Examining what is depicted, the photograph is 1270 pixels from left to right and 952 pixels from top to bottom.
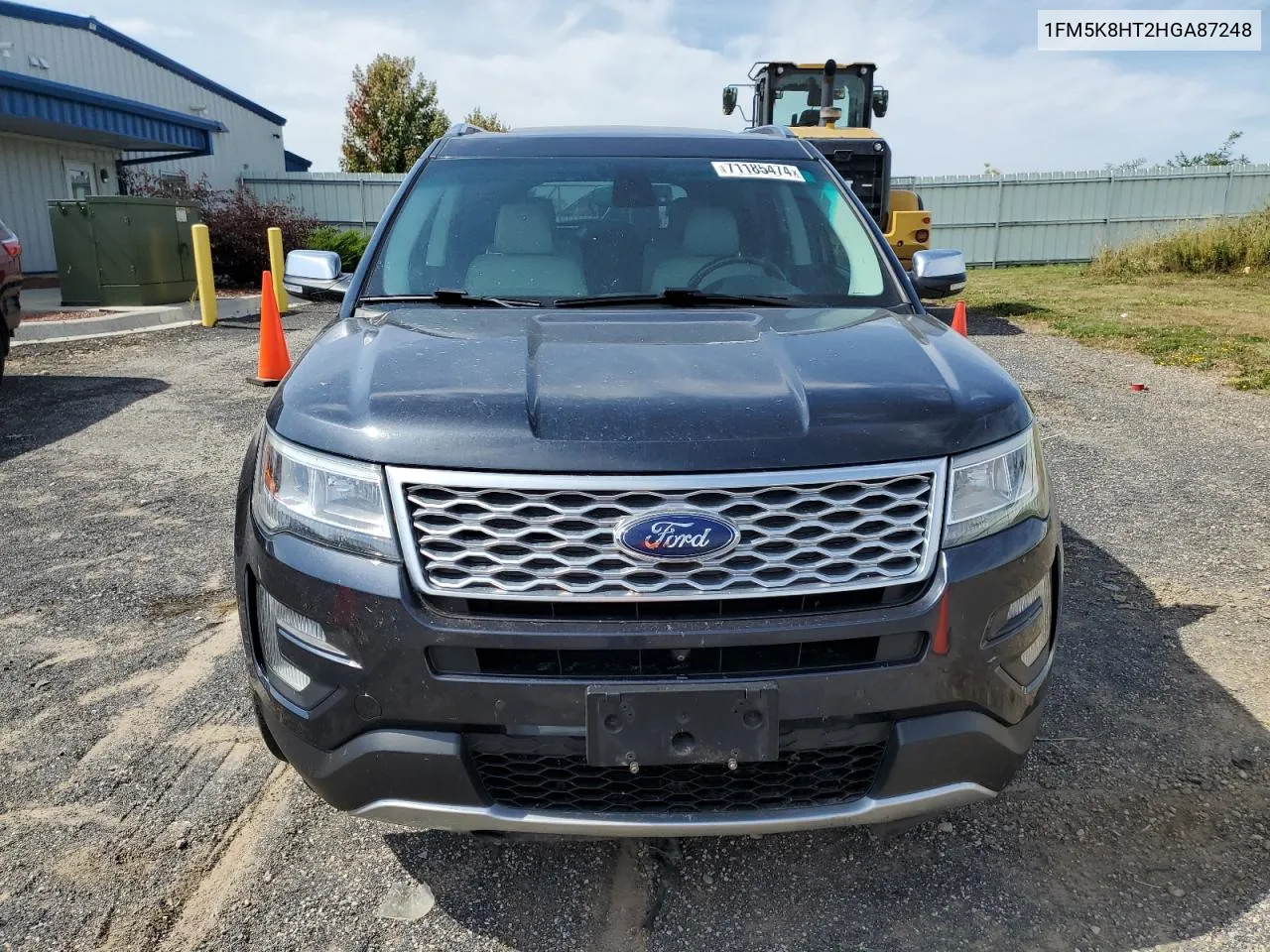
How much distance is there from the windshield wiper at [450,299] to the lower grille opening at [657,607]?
1.24 metres

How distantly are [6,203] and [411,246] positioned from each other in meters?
17.4

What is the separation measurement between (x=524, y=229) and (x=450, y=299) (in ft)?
1.49

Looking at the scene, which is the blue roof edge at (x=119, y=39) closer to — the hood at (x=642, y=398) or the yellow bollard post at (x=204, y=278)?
the yellow bollard post at (x=204, y=278)

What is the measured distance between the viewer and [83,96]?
51.1ft

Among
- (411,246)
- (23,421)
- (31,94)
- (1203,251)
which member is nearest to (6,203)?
(31,94)

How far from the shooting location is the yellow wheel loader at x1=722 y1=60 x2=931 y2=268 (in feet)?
38.9

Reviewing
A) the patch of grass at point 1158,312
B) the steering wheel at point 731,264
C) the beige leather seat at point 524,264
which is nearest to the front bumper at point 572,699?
the beige leather seat at point 524,264

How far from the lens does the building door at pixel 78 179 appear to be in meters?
18.4

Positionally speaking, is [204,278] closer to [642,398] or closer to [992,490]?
[642,398]

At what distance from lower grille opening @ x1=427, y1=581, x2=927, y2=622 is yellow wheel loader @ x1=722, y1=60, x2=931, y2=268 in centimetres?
1073

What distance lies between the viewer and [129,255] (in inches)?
519

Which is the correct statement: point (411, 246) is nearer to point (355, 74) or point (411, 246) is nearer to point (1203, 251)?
point (1203, 251)

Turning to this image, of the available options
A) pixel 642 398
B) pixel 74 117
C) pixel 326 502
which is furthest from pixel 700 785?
pixel 74 117

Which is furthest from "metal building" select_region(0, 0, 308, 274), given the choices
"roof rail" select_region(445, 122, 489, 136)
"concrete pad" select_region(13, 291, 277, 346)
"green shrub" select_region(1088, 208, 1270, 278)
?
"green shrub" select_region(1088, 208, 1270, 278)
